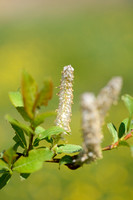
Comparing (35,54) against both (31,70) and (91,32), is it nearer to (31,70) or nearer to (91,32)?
(31,70)

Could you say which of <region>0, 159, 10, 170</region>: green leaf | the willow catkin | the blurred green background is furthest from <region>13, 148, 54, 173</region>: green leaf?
the blurred green background

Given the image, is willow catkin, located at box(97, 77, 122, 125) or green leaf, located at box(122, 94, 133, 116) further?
green leaf, located at box(122, 94, 133, 116)

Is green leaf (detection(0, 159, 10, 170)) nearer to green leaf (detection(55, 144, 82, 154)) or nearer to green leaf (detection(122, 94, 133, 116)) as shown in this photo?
green leaf (detection(55, 144, 82, 154))

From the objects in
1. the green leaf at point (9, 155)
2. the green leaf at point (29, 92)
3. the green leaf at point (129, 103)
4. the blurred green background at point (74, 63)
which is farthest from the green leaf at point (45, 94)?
the blurred green background at point (74, 63)

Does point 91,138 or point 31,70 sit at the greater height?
point 91,138

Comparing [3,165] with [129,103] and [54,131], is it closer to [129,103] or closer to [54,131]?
[54,131]

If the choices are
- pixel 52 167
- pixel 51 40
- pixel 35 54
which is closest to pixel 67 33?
pixel 51 40
